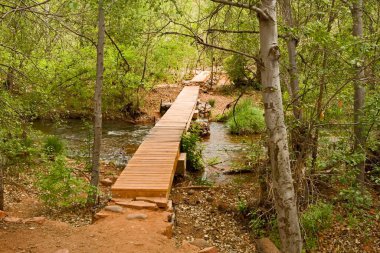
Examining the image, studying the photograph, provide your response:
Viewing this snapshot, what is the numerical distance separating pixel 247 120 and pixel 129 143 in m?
4.43

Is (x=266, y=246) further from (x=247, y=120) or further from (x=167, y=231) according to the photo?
(x=247, y=120)

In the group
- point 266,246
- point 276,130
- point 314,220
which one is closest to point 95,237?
point 266,246

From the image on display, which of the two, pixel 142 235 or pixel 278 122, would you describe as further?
pixel 142 235

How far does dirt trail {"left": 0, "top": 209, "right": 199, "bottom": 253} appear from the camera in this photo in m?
4.98

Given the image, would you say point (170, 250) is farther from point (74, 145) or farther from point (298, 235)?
point (74, 145)

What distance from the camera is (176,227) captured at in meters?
6.85

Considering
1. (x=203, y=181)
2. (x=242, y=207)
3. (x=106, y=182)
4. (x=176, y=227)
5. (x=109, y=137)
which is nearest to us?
(x=176, y=227)

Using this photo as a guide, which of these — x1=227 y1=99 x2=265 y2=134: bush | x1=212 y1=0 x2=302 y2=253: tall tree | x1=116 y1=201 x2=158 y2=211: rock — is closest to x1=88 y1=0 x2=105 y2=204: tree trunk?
x1=116 y1=201 x2=158 y2=211: rock

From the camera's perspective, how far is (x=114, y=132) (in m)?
14.4

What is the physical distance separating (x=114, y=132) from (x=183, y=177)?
5.46m

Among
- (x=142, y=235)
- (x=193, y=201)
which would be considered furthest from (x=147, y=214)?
(x=193, y=201)

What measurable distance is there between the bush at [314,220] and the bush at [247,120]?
272 inches

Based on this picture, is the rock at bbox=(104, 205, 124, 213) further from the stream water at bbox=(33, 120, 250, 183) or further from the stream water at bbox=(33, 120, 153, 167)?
the stream water at bbox=(33, 120, 153, 167)

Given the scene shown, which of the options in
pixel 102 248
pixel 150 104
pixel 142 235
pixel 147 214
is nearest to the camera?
pixel 102 248
